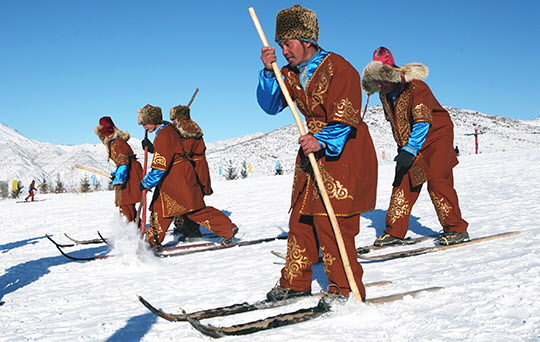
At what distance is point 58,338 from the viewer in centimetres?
257

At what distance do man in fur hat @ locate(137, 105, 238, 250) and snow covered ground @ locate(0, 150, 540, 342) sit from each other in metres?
0.44

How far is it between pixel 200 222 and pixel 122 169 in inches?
62.1

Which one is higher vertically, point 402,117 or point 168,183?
point 402,117

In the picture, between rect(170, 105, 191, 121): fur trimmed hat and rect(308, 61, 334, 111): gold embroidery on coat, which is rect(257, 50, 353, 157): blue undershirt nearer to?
rect(308, 61, 334, 111): gold embroidery on coat

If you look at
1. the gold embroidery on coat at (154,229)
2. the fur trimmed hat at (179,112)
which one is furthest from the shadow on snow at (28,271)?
the fur trimmed hat at (179,112)

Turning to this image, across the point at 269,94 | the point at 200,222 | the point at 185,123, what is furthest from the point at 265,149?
the point at 269,94

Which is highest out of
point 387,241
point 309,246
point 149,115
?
point 149,115

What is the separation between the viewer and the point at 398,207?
4547mm

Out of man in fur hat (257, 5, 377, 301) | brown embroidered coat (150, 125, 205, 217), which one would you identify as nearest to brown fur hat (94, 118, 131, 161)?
brown embroidered coat (150, 125, 205, 217)

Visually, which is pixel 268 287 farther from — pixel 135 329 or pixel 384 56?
pixel 384 56

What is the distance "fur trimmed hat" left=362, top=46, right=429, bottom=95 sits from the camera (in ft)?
13.3

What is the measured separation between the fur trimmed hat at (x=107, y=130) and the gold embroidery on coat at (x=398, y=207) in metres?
4.03

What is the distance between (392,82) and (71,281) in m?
3.74

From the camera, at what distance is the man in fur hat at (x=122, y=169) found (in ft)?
20.0
